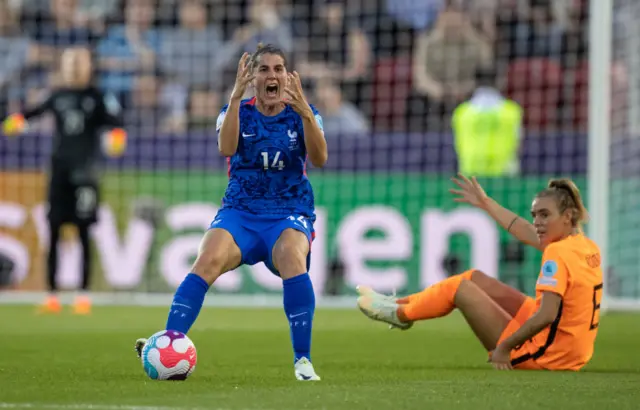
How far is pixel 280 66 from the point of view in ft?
21.7

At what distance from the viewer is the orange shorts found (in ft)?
23.8

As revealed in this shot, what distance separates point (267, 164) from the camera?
6801 millimetres

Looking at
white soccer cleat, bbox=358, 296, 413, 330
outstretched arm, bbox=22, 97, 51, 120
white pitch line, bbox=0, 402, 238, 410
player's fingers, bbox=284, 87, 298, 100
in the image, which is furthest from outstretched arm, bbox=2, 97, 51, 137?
white pitch line, bbox=0, 402, 238, 410

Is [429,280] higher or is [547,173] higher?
[547,173]

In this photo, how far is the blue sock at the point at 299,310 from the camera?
6531 mm

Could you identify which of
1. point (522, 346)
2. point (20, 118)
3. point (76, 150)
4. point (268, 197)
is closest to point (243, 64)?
point (268, 197)

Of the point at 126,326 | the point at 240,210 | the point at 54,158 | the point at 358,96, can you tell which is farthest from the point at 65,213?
the point at 240,210

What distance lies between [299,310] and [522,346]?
54.3 inches

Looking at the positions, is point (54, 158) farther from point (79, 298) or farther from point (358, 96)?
point (358, 96)

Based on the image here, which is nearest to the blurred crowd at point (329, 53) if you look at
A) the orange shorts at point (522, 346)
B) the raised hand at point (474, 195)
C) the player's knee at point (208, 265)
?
the raised hand at point (474, 195)

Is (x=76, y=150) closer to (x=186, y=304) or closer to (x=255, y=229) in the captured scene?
(x=255, y=229)

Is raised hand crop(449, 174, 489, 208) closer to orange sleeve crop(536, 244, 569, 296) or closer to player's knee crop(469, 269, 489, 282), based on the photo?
player's knee crop(469, 269, 489, 282)

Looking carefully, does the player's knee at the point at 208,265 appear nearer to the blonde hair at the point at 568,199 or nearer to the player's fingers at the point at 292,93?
the player's fingers at the point at 292,93

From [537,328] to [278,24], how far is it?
10.4 m
